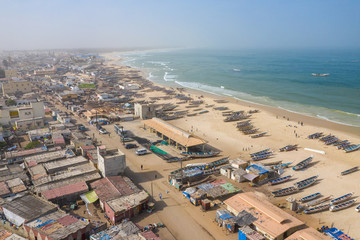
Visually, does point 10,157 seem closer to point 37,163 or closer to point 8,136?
point 37,163

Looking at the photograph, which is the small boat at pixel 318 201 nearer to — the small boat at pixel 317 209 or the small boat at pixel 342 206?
the small boat at pixel 317 209

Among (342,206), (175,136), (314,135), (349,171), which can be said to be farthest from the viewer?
(314,135)

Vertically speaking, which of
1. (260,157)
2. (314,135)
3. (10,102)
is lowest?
(260,157)

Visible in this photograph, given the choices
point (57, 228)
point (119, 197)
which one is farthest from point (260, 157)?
point (57, 228)

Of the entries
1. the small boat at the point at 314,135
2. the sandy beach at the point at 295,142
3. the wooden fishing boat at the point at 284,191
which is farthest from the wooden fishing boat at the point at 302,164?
the small boat at the point at 314,135

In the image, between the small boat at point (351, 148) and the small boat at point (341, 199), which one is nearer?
the small boat at point (341, 199)

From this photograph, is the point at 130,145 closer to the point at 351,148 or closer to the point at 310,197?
the point at 310,197
